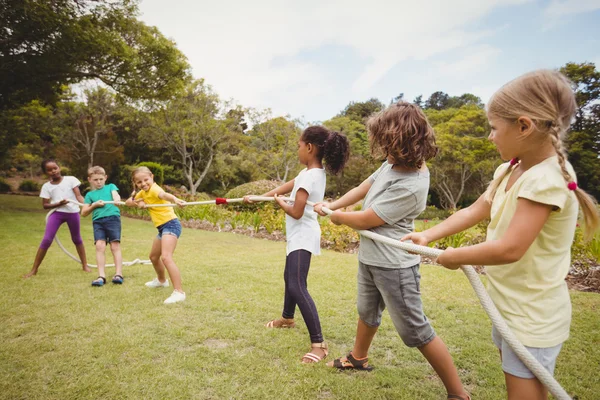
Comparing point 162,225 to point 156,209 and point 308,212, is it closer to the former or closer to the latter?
point 156,209

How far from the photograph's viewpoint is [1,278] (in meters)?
5.00

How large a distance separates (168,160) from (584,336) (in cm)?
2501

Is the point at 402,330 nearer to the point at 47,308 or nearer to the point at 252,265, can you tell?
the point at 47,308

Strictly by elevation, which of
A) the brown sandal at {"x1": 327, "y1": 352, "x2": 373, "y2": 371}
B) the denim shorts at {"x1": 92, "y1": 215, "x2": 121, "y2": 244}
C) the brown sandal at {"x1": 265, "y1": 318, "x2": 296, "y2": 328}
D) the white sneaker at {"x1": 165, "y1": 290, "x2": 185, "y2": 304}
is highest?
the denim shorts at {"x1": 92, "y1": 215, "x2": 121, "y2": 244}

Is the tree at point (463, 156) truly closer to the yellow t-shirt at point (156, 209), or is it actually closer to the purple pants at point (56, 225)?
the yellow t-shirt at point (156, 209)

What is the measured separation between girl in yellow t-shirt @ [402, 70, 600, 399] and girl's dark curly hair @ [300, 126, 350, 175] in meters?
1.59

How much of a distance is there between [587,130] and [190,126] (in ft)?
77.4

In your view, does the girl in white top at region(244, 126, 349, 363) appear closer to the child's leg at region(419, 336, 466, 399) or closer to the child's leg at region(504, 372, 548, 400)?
the child's leg at region(419, 336, 466, 399)

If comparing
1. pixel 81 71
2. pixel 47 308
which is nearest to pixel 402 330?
pixel 47 308

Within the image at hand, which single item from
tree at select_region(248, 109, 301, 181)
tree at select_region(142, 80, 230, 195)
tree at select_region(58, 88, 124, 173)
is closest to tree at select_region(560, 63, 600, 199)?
tree at select_region(248, 109, 301, 181)

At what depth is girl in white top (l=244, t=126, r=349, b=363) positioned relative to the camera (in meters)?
2.86

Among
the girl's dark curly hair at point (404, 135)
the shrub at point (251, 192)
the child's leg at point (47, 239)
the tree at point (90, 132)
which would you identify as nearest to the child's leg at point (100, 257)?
the child's leg at point (47, 239)

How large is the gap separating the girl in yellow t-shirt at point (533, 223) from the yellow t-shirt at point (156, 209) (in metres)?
3.51

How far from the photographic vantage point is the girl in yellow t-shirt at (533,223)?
1.27 metres
